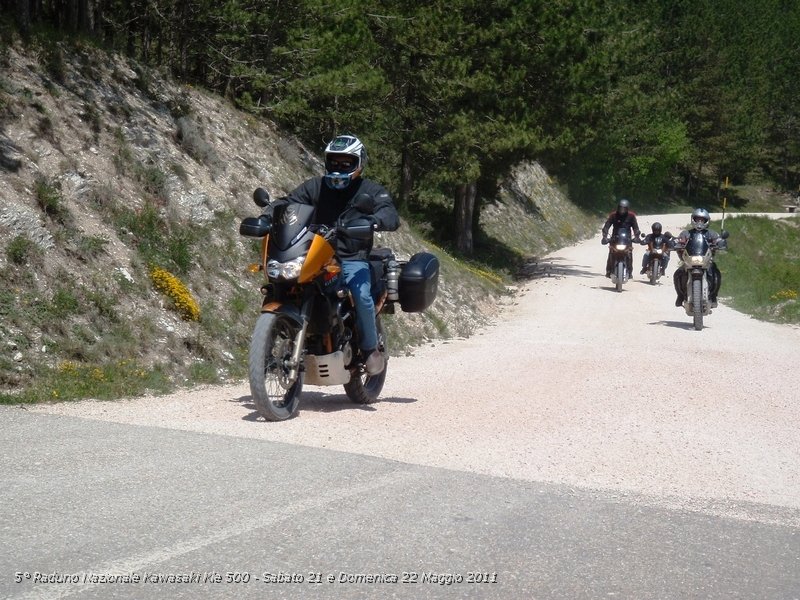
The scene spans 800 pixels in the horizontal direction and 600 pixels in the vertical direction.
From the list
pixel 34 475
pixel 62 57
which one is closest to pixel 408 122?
pixel 62 57

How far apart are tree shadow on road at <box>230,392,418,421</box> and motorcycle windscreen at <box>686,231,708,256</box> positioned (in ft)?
34.4

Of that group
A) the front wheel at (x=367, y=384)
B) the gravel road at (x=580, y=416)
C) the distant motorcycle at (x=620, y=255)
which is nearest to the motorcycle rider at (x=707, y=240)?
the gravel road at (x=580, y=416)

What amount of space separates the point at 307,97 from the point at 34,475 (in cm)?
1444

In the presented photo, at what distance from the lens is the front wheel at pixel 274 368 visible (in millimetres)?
7605

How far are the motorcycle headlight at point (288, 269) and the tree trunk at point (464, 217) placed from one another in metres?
23.8

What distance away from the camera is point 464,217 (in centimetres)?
3178

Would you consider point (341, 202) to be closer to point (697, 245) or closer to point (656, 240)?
point (697, 245)

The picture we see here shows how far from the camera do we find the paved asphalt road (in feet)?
14.0

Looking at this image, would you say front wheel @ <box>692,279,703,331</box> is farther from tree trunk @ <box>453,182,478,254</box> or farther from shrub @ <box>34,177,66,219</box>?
tree trunk @ <box>453,182,478,254</box>

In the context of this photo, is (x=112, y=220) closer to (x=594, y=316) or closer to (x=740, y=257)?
(x=594, y=316)

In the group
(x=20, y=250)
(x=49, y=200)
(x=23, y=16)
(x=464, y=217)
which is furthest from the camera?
(x=464, y=217)

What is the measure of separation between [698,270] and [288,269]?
1246 cm

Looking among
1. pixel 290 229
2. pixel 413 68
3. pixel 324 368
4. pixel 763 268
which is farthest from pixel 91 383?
pixel 763 268

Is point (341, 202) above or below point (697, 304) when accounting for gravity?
above
